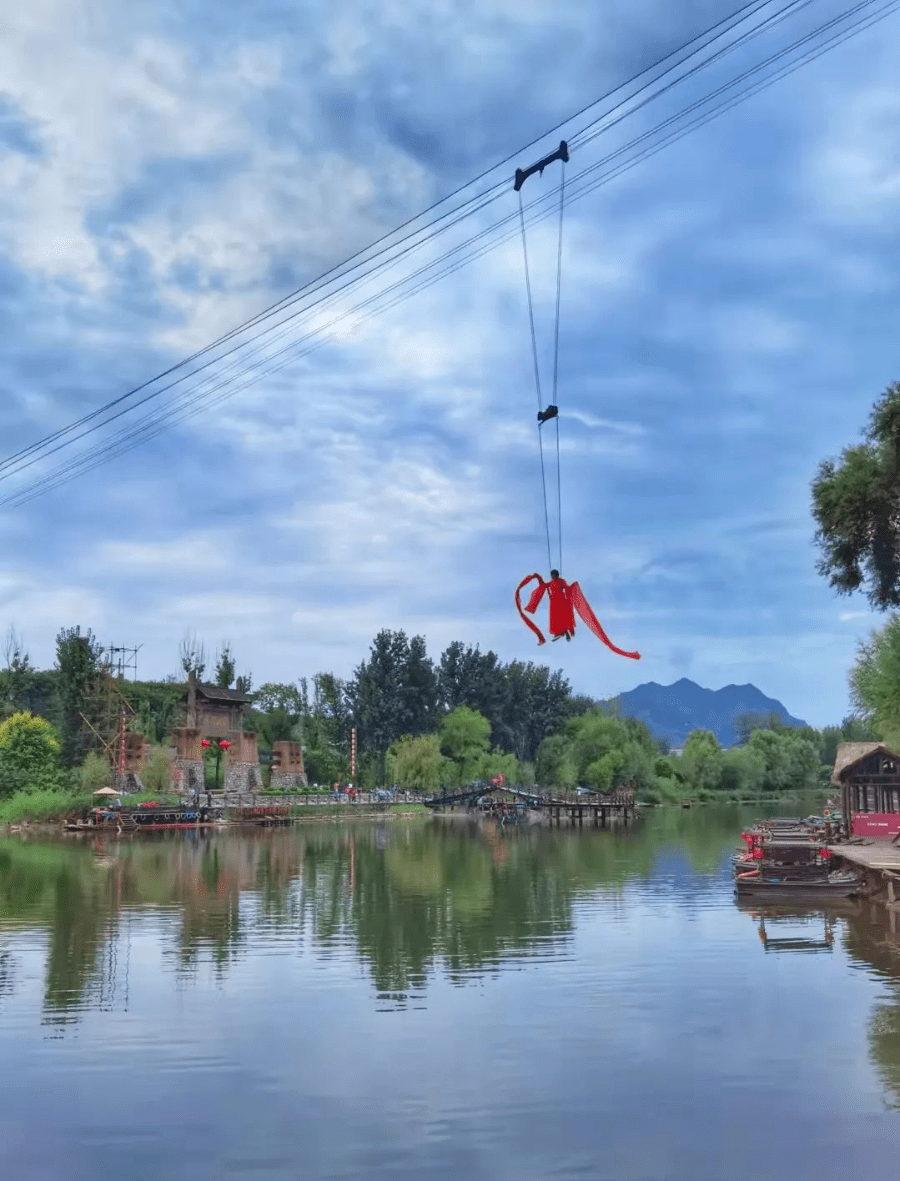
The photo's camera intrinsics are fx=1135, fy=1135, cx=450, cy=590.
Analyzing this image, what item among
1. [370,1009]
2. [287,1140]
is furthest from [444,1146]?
[370,1009]

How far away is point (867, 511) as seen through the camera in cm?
3288

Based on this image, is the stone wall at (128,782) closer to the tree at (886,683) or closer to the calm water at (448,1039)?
the calm water at (448,1039)

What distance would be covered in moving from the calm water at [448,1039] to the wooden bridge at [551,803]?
2122 inches

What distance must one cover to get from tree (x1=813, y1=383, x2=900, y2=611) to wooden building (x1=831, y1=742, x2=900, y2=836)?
1129 cm

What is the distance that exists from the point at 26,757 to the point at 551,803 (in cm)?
3903

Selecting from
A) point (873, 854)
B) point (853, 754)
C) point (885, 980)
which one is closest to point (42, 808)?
point (853, 754)

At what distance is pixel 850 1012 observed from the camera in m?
18.4

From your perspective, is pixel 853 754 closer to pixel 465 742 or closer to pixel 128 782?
pixel 128 782

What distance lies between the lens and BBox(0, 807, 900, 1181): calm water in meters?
12.4

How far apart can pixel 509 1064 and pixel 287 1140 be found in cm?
384

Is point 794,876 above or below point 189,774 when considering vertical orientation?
below

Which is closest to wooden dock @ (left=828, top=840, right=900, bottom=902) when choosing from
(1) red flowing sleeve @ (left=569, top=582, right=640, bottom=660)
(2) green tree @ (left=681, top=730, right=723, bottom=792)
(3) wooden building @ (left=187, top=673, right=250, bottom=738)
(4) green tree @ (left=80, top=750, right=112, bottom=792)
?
(1) red flowing sleeve @ (left=569, top=582, right=640, bottom=660)

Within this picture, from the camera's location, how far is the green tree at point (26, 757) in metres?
76.3

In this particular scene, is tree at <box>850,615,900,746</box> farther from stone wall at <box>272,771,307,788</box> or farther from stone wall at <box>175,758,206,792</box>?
stone wall at <box>272,771,307,788</box>
